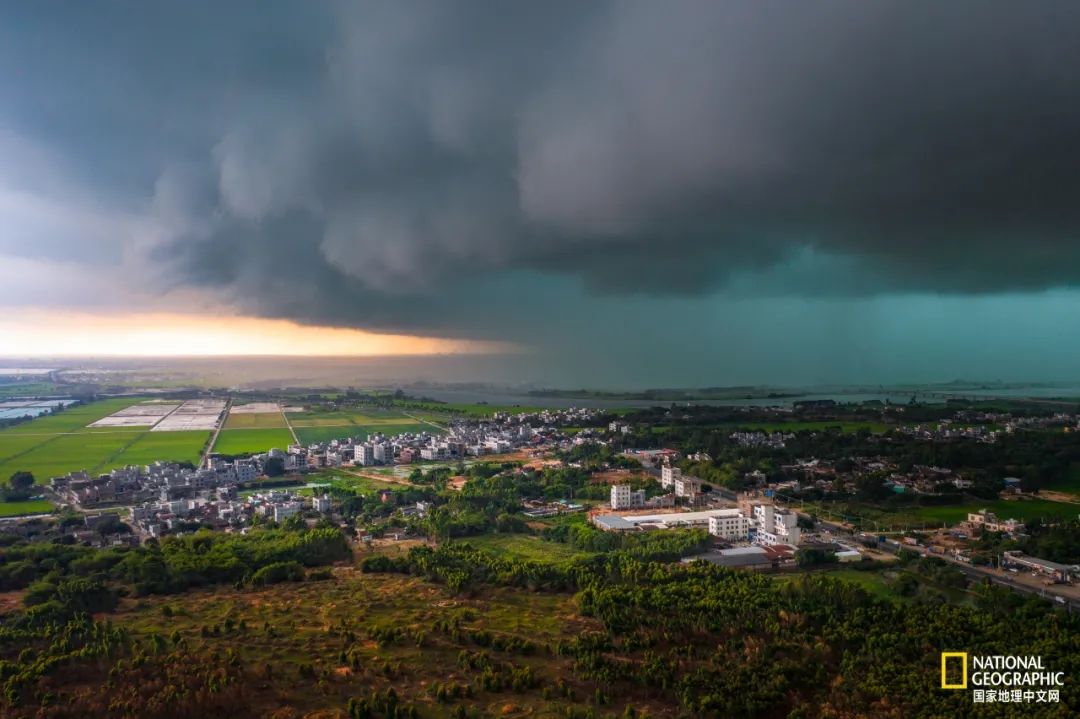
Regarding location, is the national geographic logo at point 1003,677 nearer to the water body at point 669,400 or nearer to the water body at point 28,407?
the water body at point 28,407

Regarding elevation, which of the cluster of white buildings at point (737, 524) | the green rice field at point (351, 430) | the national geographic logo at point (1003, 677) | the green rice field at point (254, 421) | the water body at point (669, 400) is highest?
the water body at point (669, 400)

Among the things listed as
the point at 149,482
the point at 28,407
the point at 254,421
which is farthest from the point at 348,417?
the point at 149,482

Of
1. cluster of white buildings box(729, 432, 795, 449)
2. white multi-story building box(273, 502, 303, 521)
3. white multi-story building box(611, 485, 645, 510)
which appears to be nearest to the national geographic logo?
white multi-story building box(611, 485, 645, 510)

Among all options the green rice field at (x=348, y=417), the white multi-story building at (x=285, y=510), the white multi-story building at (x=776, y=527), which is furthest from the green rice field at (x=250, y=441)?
the white multi-story building at (x=776, y=527)

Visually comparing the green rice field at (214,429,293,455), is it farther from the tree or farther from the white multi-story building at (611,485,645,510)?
the white multi-story building at (611,485,645,510)

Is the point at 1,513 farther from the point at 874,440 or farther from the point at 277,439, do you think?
the point at 874,440
